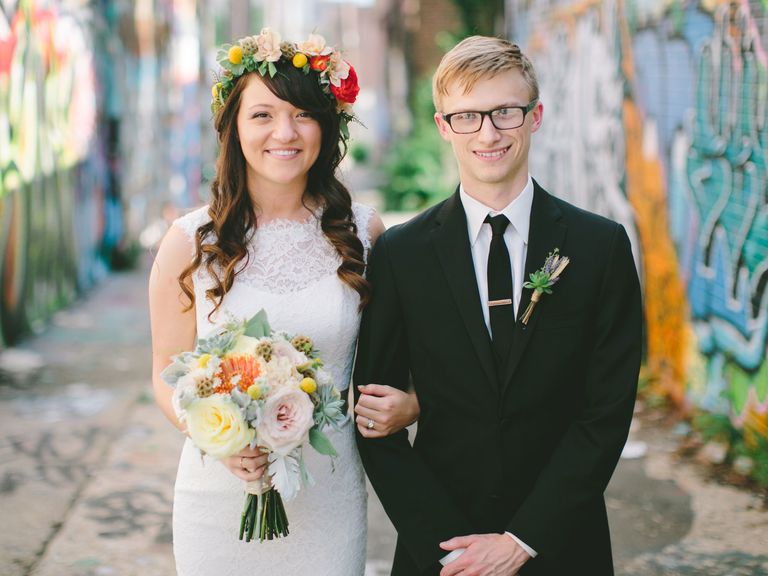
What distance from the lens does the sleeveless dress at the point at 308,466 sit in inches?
121

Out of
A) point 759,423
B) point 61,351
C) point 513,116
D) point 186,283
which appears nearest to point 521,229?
point 513,116

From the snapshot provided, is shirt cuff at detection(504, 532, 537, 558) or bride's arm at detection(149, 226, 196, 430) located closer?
shirt cuff at detection(504, 532, 537, 558)

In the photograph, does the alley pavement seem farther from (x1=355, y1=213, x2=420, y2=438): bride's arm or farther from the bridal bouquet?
the bridal bouquet

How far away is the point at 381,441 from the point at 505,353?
0.49 meters

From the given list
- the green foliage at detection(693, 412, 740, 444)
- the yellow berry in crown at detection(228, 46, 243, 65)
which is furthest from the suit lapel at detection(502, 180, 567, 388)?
the green foliage at detection(693, 412, 740, 444)

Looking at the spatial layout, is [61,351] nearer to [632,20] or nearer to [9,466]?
[9,466]

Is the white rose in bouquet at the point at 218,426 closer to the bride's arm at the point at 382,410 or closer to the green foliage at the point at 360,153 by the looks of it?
the bride's arm at the point at 382,410

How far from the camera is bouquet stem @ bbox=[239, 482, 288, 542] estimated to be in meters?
2.78

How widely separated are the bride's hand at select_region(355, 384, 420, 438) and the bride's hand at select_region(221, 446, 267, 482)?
0.33 metres

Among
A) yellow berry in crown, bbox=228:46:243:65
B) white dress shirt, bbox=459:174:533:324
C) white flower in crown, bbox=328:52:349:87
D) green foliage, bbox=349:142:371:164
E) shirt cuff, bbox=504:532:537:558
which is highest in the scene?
yellow berry in crown, bbox=228:46:243:65

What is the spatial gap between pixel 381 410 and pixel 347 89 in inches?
44.0

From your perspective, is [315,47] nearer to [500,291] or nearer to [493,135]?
[493,135]

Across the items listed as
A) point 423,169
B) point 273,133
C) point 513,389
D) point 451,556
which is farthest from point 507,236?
point 423,169

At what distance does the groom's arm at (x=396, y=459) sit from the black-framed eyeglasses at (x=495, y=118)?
1.47 feet
